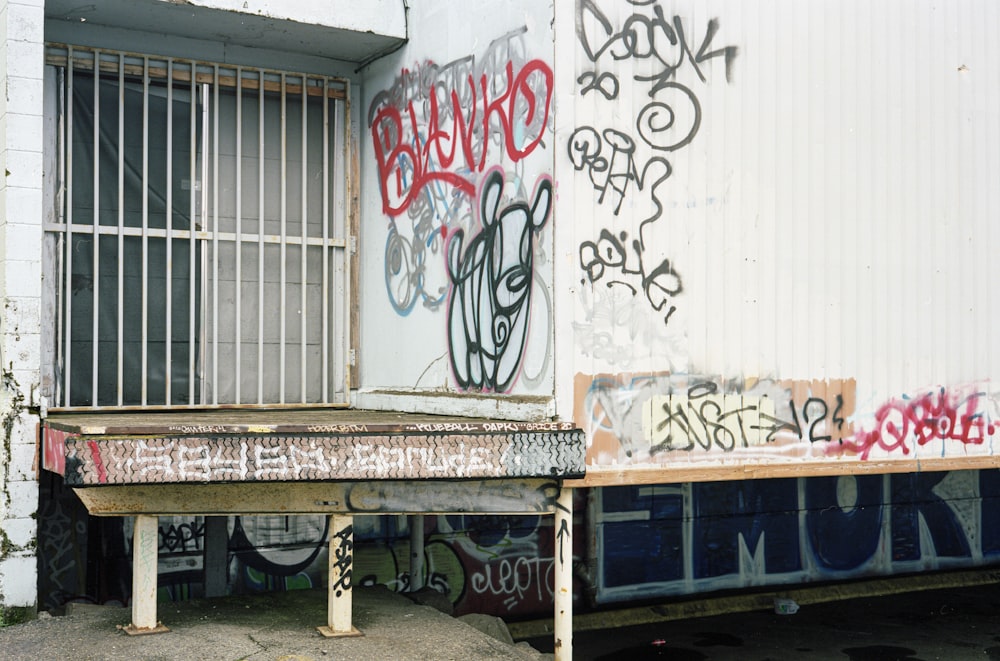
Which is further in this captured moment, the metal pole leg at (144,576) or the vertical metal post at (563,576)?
the vertical metal post at (563,576)

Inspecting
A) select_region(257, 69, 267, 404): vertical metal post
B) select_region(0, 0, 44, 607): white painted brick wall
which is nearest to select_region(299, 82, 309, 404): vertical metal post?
select_region(257, 69, 267, 404): vertical metal post

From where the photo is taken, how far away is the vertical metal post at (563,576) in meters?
6.72

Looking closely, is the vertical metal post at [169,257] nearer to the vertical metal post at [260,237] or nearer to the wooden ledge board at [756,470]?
the vertical metal post at [260,237]

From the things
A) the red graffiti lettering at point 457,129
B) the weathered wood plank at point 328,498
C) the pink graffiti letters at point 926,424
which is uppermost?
the red graffiti lettering at point 457,129

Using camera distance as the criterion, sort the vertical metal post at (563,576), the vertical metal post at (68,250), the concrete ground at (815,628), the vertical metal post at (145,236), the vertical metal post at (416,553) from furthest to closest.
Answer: the concrete ground at (815,628), the vertical metal post at (416,553), the vertical metal post at (145,236), the vertical metal post at (68,250), the vertical metal post at (563,576)

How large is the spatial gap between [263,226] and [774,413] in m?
4.08

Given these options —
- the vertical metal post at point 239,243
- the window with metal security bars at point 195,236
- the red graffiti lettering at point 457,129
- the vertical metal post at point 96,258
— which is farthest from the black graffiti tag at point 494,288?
the vertical metal post at point 96,258

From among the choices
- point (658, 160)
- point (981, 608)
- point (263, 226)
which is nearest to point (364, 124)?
point (263, 226)

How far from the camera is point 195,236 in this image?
327 inches

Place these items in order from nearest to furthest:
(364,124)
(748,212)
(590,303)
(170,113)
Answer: (590,303) → (748,212) → (170,113) → (364,124)

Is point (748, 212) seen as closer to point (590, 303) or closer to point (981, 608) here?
point (590, 303)

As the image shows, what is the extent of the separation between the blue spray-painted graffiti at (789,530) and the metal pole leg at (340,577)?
554 centimetres

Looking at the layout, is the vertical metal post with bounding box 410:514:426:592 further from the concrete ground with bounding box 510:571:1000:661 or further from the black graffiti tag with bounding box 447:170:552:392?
the black graffiti tag with bounding box 447:170:552:392

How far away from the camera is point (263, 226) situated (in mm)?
8531
